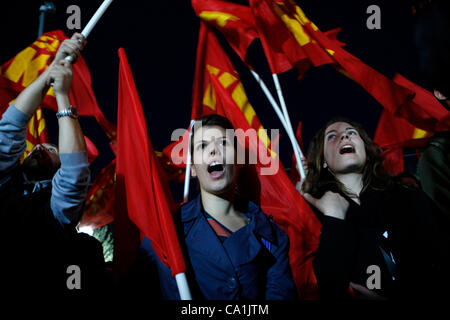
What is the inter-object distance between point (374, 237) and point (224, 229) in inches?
42.3

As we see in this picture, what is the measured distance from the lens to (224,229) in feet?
7.29

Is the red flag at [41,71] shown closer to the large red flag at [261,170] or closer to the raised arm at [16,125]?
the large red flag at [261,170]

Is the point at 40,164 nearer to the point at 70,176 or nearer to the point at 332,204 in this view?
the point at 70,176

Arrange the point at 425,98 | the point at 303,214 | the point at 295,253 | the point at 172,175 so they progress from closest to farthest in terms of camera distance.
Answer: the point at 295,253
the point at 303,214
the point at 425,98
the point at 172,175

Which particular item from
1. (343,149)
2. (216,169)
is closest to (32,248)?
(216,169)

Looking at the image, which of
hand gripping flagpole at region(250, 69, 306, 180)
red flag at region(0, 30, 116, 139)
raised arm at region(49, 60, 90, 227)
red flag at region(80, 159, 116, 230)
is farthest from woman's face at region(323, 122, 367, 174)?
red flag at region(80, 159, 116, 230)

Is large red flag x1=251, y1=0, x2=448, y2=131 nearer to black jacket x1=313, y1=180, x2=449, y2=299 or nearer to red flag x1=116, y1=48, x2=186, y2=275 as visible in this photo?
black jacket x1=313, y1=180, x2=449, y2=299

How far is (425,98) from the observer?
11.5 feet

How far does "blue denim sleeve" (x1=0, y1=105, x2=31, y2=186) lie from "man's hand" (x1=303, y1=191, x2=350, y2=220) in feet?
6.71
